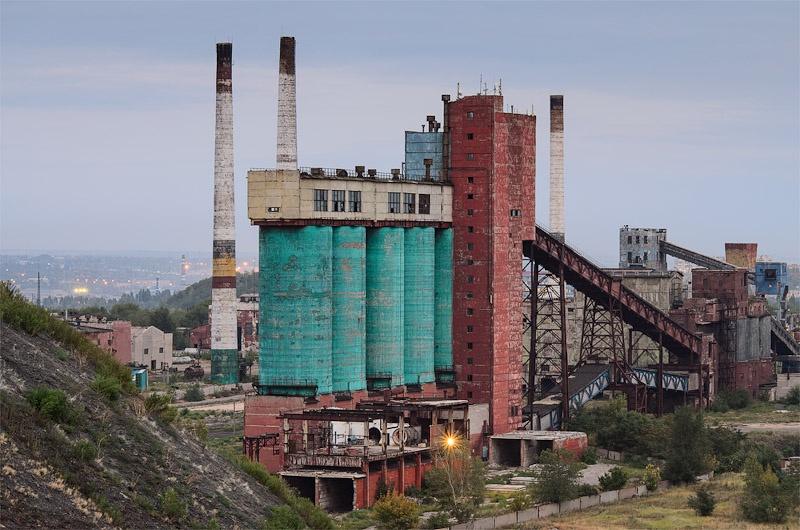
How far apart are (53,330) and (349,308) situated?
3335 cm

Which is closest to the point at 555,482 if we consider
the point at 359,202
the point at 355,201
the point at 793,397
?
the point at 355,201

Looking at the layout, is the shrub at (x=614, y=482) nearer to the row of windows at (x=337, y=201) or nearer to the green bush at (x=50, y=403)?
the row of windows at (x=337, y=201)

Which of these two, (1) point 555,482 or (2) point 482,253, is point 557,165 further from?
(1) point 555,482

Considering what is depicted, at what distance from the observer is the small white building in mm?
144125

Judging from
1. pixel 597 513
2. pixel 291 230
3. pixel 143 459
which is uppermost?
pixel 291 230

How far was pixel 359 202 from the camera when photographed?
75.1 m

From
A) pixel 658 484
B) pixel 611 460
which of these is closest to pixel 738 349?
pixel 611 460

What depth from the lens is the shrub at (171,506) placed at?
35531mm

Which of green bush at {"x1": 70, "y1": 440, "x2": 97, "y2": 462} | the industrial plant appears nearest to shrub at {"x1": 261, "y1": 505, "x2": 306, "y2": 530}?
green bush at {"x1": 70, "y1": 440, "x2": 97, "y2": 462}

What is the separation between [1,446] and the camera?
33.6 m

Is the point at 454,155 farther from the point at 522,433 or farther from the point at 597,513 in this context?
the point at 597,513

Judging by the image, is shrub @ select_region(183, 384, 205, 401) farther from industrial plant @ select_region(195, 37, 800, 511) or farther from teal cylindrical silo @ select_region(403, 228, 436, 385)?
teal cylindrical silo @ select_region(403, 228, 436, 385)

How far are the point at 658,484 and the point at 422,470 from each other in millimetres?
11116

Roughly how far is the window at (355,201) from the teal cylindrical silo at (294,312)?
3.57m
